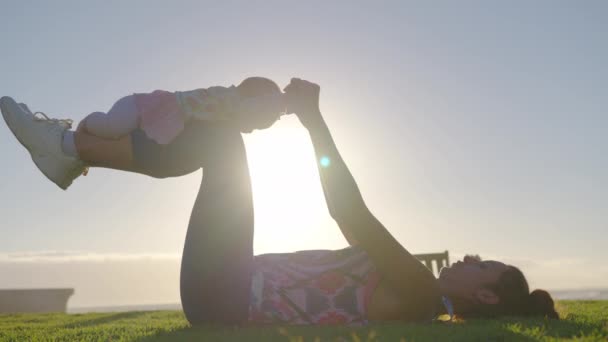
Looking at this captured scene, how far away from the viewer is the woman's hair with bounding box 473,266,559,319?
4.05 metres

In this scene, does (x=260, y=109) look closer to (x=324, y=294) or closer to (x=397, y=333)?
(x=324, y=294)

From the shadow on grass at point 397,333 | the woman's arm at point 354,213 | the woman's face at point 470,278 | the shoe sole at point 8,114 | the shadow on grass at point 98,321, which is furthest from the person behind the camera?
the shadow on grass at point 98,321

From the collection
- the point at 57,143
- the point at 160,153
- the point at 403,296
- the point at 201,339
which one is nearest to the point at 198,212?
the point at 160,153

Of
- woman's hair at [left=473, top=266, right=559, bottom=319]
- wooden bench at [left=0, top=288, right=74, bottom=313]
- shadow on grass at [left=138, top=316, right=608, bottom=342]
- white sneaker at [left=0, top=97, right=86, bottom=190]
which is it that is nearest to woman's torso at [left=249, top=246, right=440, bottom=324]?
shadow on grass at [left=138, top=316, right=608, bottom=342]

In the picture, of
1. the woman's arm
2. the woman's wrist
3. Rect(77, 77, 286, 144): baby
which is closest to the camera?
the woman's arm

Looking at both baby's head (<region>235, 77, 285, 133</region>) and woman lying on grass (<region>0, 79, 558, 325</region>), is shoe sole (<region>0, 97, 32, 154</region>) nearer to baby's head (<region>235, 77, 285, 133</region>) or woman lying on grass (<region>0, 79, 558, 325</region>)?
woman lying on grass (<region>0, 79, 558, 325</region>)

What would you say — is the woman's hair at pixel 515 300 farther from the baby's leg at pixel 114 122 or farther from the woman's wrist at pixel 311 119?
the baby's leg at pixel 114 122

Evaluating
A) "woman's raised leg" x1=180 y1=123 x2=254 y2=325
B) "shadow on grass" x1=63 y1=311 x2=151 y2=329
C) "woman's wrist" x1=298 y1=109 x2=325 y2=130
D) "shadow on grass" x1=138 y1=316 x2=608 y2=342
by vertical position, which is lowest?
"shadow on grass" x1=63 y1=311 x2=151 y2=329

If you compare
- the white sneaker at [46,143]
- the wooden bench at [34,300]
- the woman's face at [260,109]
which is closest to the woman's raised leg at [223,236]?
the woman's face at [260,109]

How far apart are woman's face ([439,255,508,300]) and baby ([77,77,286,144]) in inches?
77.1

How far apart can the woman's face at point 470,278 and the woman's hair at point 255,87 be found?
6.87 feet

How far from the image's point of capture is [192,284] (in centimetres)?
365

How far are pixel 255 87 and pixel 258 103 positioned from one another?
155 mm

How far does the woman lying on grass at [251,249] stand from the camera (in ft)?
11.2
